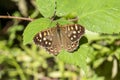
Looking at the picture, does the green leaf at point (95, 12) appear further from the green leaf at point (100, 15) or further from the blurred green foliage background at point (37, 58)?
the blurred green foliage background at point (37, 58)

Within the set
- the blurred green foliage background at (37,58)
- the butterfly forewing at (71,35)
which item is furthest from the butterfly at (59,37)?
the blurred green foliage background at (37,58)

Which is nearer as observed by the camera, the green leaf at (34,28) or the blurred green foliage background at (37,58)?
the green leaf at (34,28)

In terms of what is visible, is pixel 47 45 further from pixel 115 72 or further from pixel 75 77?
pixel 75 77

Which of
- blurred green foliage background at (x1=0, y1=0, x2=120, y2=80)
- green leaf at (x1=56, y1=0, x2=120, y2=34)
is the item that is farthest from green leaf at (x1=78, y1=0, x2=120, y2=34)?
blurred green foliage background at (x1=0, y1=0, x2=120, y2=80)

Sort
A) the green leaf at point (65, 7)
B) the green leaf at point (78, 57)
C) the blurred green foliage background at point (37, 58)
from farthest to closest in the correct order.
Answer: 1. the blurred green foliage background at point (37, 58)
2. the green leaf at point (65, 7)
3. the green leaf at point (78, 57)

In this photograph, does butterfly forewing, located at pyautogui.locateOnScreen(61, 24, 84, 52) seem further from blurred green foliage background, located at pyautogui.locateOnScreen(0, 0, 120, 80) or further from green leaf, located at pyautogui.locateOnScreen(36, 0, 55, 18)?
blurred green foliage background, located at pyautogui.locateOnScreen(0, 0, 120, 80)

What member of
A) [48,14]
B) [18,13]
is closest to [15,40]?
[18,13]
